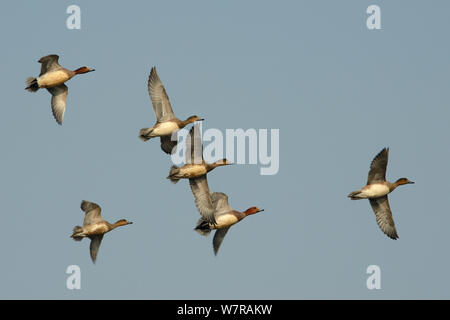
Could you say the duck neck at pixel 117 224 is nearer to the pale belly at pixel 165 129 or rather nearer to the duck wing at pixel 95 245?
the duck wing at pixel 95 245

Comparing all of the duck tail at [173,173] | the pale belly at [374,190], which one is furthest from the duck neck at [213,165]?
the pale belly at [374,190]

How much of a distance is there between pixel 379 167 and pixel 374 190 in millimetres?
878

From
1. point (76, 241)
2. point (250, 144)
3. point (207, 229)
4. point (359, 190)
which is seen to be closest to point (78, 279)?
point (76, 241)

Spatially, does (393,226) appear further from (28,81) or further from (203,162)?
(28,81)

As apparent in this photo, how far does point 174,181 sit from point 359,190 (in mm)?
6708

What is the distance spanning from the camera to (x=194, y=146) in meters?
43.2

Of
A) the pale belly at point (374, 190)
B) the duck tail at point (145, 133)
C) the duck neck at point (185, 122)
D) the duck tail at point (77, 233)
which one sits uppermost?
the duck neck at point (185, 122)

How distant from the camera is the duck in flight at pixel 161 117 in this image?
1722 inches

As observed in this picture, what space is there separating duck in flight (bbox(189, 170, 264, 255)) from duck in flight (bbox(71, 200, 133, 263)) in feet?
11.0

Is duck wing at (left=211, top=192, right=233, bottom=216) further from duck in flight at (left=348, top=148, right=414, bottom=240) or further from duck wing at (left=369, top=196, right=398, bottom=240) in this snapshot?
duck wing at (left=369, top=196, right=398, bottom=240)

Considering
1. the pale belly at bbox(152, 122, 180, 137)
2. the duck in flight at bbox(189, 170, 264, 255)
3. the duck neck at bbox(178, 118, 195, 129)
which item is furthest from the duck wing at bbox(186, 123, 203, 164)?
the duck neck at bbox(178, 118, 195, 129)

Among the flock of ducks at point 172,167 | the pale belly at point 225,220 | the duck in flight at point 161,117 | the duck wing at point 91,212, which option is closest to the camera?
the flock of ducks at point 172,167

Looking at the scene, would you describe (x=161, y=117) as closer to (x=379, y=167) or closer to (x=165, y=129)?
(x=165, y=129)

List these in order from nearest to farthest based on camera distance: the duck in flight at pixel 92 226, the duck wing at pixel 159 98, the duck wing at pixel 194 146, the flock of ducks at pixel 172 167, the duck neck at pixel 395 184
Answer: the duck wing at pixel 194 146
the flock of ducks at pixel 172 167
the duck in flight at pixel 92 226
the duck wing at pixel 159 98
the duck neck at pixel 395 184
